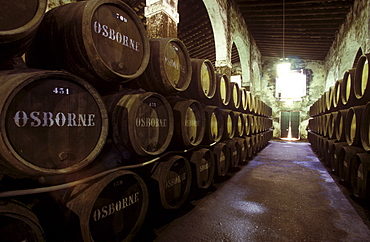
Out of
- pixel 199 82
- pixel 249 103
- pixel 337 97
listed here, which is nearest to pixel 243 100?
pixel 249 103

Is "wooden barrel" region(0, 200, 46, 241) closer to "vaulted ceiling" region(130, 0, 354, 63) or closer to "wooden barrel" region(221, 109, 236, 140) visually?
"wooden barrel" region(221, 109, 236, 140)

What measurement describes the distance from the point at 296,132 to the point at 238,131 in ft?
39.1

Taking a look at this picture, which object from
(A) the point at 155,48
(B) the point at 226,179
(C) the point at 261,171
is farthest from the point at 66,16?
(C) the point at 261,171

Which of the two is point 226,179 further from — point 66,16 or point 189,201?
point 66,16

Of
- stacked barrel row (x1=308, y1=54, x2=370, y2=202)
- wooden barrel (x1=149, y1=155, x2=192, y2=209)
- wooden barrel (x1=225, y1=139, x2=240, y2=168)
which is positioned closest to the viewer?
wooden barrel (x1=149, y1=155, x2=192, y2=209)

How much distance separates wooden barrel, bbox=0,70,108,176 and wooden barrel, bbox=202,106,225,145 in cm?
205

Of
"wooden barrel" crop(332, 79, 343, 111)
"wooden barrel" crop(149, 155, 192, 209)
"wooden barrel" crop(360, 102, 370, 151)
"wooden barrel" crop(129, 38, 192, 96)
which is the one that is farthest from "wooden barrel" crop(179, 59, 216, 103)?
"wooden barrel" crop(332, 79, 343, 111)

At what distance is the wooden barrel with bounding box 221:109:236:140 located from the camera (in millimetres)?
4053

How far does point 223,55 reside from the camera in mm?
6773

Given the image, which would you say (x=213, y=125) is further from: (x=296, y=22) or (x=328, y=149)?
(x=296, y=22)

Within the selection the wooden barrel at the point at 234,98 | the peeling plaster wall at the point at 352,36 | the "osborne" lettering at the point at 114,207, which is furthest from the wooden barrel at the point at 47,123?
the peeling plaster wall at the point at 352,36

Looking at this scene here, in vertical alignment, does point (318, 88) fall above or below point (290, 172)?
above

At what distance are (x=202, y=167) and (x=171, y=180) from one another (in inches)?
32.5

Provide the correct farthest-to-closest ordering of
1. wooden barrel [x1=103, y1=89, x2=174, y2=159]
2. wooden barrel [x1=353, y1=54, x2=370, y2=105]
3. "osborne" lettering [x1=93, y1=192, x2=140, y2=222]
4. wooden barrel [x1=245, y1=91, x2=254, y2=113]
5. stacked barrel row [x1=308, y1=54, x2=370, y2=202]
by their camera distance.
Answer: wooden barrel [x1=245, y1=91, x2=254, y2=113], wooden barrel [x1=353, y1=54, x2=370, y2=105], stacked barrel row [x1=308, y1=54, x2=370, y2=202], wooden barrel [x1=103, y1=89, x2=174, y2=159], "osborne" lettering [x1=93, y1=192, x2=140, y2=222]
